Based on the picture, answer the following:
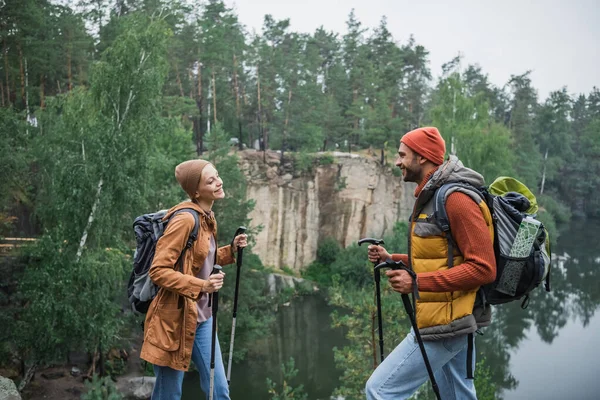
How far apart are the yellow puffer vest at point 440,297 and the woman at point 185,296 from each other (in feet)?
3.70

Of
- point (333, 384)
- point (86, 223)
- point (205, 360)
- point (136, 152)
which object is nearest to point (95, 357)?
point (86, 223)

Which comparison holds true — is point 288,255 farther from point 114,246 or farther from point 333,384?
point 114,246

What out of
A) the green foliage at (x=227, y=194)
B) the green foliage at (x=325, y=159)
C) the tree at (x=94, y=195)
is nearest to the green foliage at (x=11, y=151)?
the tree at (x=94, y=195)

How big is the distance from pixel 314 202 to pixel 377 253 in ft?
88.4

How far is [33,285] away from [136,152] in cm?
367

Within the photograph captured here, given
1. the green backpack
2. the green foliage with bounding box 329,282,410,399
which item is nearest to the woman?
the green backpack

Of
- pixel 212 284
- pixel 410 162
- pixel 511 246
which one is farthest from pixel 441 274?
pixel 212 284

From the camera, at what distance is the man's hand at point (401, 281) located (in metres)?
2.51

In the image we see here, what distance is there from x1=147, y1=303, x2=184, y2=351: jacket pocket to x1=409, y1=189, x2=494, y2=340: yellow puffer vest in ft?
4.58

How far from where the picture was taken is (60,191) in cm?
1152

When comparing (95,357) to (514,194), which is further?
(95,357)

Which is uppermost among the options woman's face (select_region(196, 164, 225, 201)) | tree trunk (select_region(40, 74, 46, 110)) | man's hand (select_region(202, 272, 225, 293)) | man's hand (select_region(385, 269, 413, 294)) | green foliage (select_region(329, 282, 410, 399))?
tree trunk (select_region(40, 74, 46, 110))

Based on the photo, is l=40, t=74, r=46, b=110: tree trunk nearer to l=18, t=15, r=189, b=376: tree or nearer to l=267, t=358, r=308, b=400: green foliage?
l=18, t=15, r=189, b=376: tree

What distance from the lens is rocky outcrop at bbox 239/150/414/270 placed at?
28484 millimetres
